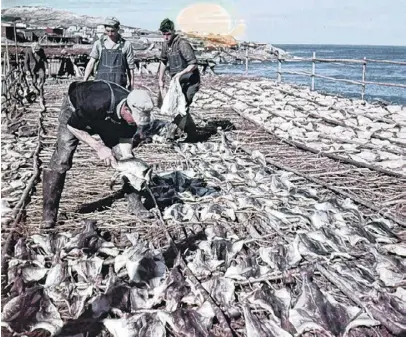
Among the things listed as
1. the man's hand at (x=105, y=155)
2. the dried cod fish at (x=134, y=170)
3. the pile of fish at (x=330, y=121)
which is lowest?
the pile of fish at (x=330, y=121)

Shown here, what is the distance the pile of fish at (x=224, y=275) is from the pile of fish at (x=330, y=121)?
6.11ft

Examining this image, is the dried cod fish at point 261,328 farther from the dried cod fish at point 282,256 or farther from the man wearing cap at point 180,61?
the man wearing cap at point 180,61

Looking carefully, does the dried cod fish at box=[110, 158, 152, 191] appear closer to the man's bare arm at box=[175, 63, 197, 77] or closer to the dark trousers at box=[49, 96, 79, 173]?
the dark trousers at box=[49, 96, 79, 173]

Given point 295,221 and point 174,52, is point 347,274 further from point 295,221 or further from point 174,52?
point 174,52

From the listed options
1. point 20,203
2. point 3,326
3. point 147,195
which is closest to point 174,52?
point 147,195

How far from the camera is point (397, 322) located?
260cm

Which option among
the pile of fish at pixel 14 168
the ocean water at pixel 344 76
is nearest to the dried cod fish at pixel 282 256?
the pile of fish at pixel 14 168

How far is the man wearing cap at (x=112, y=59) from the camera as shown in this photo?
487cm

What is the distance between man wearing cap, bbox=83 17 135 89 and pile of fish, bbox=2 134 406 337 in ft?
4.55

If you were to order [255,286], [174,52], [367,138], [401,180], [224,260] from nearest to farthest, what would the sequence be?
[255,286]
[224,260]
[401,180]
[174,52]
[367,138]

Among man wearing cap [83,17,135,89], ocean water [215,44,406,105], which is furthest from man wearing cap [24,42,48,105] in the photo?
ocean water [215,44,406,105]

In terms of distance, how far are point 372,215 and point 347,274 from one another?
1.08m

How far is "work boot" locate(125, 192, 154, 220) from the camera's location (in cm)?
407

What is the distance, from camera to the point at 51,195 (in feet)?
12.4
